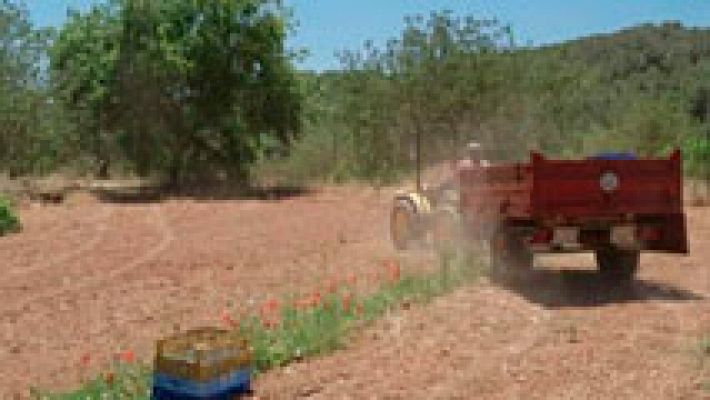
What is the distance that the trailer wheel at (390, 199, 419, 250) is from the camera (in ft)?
44.9

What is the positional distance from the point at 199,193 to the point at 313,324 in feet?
75.4

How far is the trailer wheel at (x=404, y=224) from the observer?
13.7m

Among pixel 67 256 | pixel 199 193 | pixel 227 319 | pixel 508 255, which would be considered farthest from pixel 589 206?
pixel 199 193

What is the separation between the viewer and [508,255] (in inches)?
448

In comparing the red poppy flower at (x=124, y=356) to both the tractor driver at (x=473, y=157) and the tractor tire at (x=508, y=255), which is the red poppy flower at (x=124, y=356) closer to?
the tractor tire at (x=508, y=255)

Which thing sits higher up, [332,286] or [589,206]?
[589,206]

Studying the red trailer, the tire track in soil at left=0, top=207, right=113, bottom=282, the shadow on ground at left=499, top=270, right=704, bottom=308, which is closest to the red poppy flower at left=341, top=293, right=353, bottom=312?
the shadow on ground at left=499, top=270, right=704, bottom=308

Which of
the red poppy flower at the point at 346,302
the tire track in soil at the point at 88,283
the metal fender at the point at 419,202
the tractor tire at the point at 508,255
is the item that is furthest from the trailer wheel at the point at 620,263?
the tire track in soil at the point at 88,283

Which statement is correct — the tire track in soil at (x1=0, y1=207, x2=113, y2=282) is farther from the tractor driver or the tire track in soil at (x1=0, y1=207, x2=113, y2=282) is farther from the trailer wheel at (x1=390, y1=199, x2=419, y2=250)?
the tractor driver

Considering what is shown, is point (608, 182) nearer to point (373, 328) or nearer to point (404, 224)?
point (373, 328)

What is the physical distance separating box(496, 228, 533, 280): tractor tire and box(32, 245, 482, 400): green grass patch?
240 millimetres

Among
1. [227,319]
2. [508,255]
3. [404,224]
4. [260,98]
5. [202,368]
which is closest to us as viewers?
[202,368]

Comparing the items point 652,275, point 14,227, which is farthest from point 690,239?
point 14,227

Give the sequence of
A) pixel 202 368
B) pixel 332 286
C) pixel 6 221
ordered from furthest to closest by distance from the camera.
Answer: pixel 6 221 < pixel 332 286 < pixel 202 368
